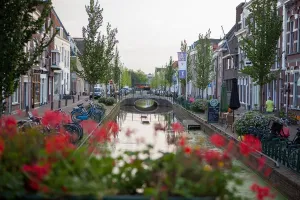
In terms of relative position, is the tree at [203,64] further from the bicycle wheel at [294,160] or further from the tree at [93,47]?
the bicycle wheel at [294,160]

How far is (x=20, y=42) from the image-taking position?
10.6 m

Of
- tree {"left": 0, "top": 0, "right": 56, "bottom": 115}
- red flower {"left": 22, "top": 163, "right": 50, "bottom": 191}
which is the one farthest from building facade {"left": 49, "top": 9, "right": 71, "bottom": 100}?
red flower {"left": 22, "top": 163, "right": 50, "bottom": 191}

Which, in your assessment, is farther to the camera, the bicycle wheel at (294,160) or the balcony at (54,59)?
the balcony at (54,59)

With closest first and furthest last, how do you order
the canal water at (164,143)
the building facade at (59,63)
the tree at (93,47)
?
the canal water at (164,143), the tree at (93,47), the building facade at (59,63)

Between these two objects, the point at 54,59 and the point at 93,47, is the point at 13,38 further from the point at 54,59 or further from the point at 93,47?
the point at 54,59

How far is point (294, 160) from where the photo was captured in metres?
12.0

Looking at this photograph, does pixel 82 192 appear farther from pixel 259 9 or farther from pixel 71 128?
pixel 259 9

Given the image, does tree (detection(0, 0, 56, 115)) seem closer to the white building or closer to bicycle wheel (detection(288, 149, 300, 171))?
bicycle wheel (detection(288, 149, 300, 171))

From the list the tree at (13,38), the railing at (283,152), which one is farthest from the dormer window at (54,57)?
the tree at (13,38)

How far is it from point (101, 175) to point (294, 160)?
366 inches

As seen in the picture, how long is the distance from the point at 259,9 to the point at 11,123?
19.7 meters

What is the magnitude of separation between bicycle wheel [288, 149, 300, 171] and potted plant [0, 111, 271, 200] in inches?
313

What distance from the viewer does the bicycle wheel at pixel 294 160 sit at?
38.3 feet

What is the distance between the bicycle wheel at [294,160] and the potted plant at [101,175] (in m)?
7.94
